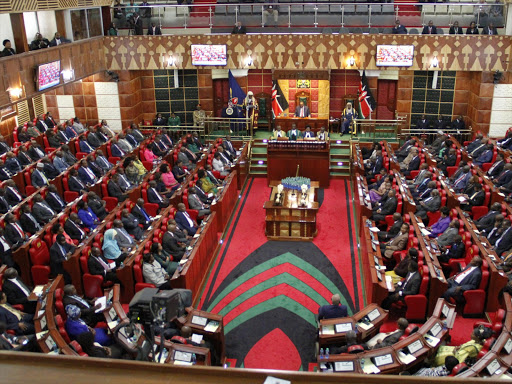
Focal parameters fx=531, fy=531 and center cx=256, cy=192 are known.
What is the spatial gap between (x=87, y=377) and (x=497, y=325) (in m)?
6.19

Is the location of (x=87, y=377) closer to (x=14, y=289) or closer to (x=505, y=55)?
(x=14, y=289)

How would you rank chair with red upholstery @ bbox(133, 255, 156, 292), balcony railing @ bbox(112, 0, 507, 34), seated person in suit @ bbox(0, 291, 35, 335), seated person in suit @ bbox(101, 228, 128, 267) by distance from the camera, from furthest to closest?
balcony railing @ bbox(112, 0, 507, 34), seated person in suit @ bbox(101, 228, 128, 267), chair with red upholstery @ bbox(133, 255, 156, 292), seated person in suit @ bbox(0, 291, 35, 335)

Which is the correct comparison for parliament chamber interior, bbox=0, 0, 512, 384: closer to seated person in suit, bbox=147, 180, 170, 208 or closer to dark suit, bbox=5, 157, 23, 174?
seated person in suit, bbox=147, 180, 170, 208

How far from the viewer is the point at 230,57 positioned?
1730 centimetres

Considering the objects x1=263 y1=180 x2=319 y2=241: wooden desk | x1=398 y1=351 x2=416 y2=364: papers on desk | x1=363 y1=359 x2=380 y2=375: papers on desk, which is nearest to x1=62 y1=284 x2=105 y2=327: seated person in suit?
x1=363 y1=359 x2=380 y2=375: papers on desk

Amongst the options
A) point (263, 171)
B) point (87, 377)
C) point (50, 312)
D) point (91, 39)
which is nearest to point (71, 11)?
point (91, 39)

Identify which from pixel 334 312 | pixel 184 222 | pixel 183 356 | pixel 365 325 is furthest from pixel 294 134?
pixel 183 356

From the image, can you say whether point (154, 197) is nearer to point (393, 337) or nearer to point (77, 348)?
point (77, 348)

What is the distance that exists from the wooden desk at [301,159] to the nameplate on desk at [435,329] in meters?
8.00

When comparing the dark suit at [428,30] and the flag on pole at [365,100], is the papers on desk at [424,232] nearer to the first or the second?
the flag on pole at [365,100]

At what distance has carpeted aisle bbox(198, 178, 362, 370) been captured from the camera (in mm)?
8133

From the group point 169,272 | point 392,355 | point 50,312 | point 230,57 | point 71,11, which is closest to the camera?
point 392,355

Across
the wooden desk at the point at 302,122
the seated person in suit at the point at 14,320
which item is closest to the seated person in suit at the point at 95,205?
the seated person in suit at the point at 14,320

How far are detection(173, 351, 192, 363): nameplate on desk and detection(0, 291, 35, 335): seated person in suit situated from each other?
2.44 meters
